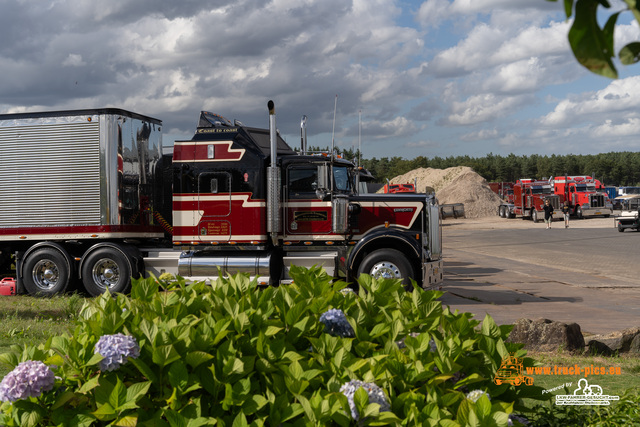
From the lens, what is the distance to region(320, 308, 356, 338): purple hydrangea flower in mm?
3059

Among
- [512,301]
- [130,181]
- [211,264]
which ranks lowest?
[512,301]

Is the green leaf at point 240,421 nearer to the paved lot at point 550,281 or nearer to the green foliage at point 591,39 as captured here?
the green foliage at point 591,39

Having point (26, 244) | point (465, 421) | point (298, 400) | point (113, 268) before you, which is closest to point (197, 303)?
point (298, 400)

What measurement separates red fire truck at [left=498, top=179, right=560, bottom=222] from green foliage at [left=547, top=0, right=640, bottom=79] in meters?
51.8

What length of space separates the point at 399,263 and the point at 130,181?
18.2 feet

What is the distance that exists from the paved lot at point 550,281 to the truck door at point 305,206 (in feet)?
9.44

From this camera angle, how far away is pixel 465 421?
240 cm

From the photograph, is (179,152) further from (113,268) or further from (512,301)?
(512,301)

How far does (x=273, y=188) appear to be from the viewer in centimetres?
1235

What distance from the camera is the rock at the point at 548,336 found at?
713 centimetres

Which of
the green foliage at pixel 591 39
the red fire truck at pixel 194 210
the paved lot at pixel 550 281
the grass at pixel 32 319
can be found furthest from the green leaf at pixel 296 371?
the red fire truck at pixel 194 210

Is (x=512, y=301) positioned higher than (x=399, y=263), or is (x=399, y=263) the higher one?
(x=399, y=263)

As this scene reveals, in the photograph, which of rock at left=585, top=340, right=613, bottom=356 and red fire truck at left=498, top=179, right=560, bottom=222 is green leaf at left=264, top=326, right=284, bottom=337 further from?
red fire truck at left=498, top=179, right=560, bottom=222

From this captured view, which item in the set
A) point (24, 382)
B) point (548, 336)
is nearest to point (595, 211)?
point (548, 336)
